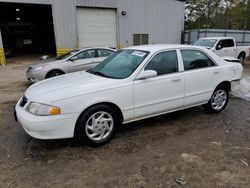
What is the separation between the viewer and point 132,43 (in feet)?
53.1

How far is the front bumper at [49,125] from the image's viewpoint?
2.77m

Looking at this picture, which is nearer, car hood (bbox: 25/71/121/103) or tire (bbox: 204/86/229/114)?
car hood (bbox: 25/71/121/103)

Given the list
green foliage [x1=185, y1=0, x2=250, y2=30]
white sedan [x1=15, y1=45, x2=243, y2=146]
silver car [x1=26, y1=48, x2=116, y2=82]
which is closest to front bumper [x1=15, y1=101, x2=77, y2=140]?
white sedan [x1=15, y1=45, x2=243, y2=146]

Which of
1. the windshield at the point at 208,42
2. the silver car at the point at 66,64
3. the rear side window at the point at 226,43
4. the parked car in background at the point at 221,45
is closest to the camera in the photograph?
the silver car at the point at 66,64

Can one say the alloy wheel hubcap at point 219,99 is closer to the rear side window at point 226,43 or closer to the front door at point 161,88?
the front door at point 161,88

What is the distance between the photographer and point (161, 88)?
3.56 metres

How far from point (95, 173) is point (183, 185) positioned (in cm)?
109

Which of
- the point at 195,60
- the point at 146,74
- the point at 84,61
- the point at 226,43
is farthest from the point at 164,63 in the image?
the point at 226,43

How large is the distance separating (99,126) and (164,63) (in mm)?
1624

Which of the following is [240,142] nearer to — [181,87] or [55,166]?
[181,87]

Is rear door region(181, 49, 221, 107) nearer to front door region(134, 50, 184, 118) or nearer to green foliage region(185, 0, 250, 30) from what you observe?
front door region(134, 50, 184, 118)

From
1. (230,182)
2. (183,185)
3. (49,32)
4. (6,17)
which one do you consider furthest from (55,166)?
(6,17)

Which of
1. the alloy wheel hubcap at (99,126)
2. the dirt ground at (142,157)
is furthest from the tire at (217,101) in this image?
the alloy wheel hubcap at (99,126)

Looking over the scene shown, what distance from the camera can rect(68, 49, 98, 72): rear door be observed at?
292 inches
